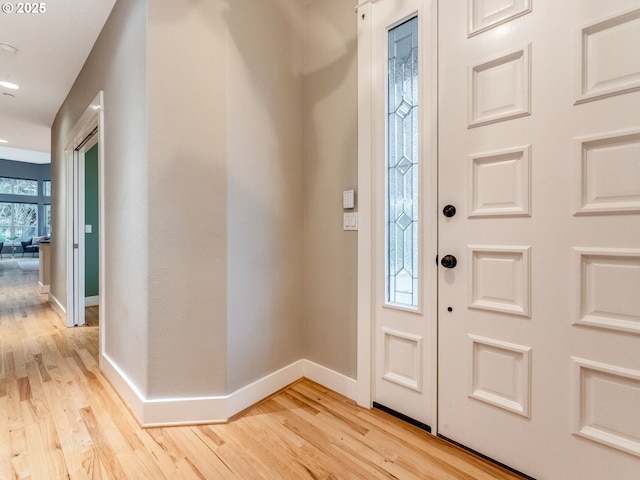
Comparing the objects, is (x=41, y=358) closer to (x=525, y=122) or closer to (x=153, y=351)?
(x=153, y=351)

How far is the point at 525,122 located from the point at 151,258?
1.91 m

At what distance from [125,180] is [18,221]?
13.4 m

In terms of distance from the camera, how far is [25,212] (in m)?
11.0

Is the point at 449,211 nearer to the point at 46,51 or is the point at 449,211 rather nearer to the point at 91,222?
the point at 46,51

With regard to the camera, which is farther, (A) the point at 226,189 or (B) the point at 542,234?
(A) the point at 226,189

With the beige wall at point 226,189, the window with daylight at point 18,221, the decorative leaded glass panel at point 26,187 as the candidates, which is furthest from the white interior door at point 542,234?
the window with daylight at point 18,221

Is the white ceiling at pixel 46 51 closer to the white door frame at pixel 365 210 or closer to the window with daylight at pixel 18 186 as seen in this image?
the white door frame at pixel 365 210

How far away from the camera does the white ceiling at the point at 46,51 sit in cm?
226

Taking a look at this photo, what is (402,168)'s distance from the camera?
5.59 feet

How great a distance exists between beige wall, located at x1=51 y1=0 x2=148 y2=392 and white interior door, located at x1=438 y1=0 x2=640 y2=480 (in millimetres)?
1618

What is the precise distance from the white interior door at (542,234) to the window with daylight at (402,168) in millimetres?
164

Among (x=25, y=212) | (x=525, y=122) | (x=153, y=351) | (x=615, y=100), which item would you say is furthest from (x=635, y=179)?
(x=25, y=212)

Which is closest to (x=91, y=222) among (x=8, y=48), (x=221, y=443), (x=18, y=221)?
(x=8, y=48)

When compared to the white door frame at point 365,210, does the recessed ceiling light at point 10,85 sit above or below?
above
